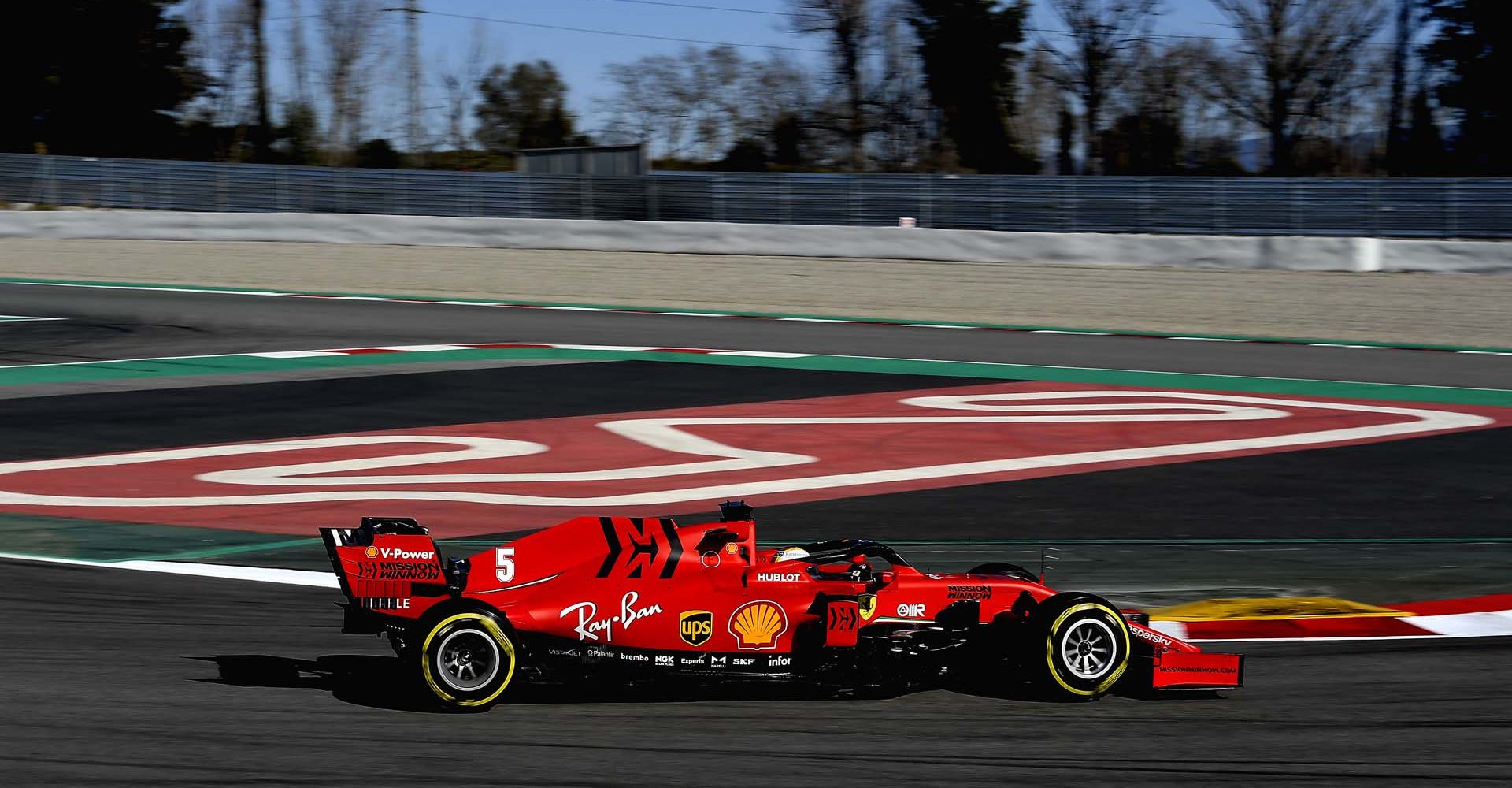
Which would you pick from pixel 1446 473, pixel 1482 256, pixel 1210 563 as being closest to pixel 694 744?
pixel 1210 563

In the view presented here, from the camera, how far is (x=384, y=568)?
5.76m

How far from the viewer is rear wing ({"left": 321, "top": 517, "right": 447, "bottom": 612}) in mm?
5746

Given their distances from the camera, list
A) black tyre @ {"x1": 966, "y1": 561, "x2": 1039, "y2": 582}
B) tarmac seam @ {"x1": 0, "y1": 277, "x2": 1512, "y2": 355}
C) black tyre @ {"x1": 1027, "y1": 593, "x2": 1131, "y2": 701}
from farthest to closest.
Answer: tarmac seam @ {"x1": 0, "y1": 277, "x2": 1512, "y2": 355} < black tyre @ {"x1": 966, "y1": 561, "x2": 1039, "y2": 582} < black tyre @ {"x1": 1027, "y1": 593, "x2": 1131, "y2": 701}

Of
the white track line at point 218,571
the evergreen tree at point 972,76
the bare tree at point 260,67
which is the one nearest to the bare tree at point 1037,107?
the evergreen tree at point 972,76

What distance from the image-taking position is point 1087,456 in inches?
484

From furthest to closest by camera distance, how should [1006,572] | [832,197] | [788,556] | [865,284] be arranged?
1. [832,197]
2. [865,284]
3. [1006,572]
4. [788,556]

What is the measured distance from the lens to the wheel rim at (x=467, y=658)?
555 centimetres

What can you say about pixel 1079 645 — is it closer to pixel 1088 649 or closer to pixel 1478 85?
pixel 1088 649

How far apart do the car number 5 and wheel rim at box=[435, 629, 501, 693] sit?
289 millimetres

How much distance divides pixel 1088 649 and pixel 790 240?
76.7 feet

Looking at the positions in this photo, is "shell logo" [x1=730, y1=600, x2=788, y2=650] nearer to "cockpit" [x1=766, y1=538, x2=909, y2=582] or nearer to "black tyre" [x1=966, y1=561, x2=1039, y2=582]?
"cockpit" [x1=766, y1=538, x2=909, y2=582]

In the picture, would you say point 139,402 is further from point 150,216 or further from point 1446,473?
point 150,216

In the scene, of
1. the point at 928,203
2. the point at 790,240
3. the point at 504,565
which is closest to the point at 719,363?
the point at 790,240

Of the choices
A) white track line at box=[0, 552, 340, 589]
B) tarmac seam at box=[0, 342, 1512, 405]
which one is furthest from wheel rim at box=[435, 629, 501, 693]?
tarmac seam at box=[0, 342, 1512, 405]
